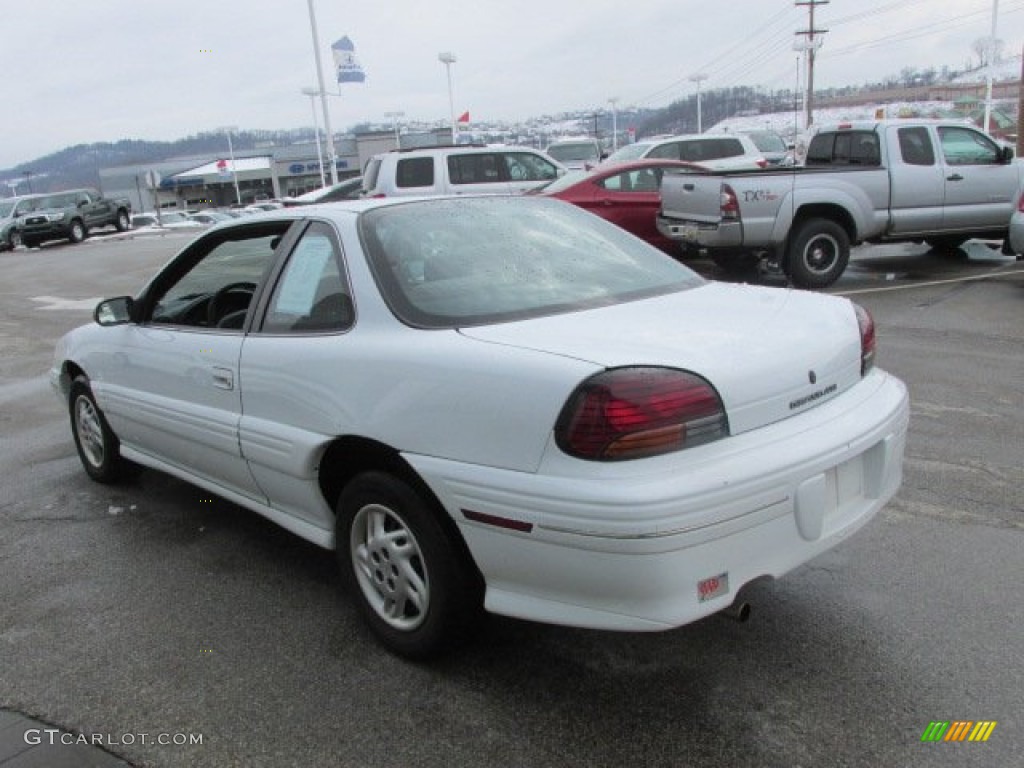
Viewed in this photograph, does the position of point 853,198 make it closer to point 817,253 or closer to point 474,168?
point 817,253

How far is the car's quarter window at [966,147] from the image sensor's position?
1065cm

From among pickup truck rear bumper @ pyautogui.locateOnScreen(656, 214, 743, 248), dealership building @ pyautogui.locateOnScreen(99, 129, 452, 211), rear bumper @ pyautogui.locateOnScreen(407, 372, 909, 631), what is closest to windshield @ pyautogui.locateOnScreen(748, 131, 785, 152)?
pickup truck rear bumper @ pyautogui.locateOnScreen(656, 214, 743, 248)

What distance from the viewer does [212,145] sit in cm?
12975

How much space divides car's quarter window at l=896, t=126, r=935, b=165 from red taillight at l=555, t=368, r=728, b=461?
950 cm

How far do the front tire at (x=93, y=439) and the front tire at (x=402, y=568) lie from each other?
2.28 metres

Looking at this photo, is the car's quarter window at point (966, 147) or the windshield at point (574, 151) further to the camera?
the windshield at point (574, 151)

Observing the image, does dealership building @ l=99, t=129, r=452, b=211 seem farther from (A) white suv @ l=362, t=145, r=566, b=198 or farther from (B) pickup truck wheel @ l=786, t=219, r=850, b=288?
(B) pickup truck wheel @ l=786, t=219, r=850, b=288

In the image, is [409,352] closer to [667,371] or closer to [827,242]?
[667,371]

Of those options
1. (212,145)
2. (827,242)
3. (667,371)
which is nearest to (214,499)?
(667,371)

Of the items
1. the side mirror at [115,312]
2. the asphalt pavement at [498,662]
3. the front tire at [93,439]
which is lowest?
the asphalt pavement at [498,662]

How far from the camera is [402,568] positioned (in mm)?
2924

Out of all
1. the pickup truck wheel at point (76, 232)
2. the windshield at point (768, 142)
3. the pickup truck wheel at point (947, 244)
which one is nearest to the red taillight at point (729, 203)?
the pickup truck wheel at point (947, 244)

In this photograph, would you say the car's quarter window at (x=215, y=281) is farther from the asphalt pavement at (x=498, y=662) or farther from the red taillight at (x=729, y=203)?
the red taillight at (x=729, y=203)

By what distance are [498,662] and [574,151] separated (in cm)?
2095
